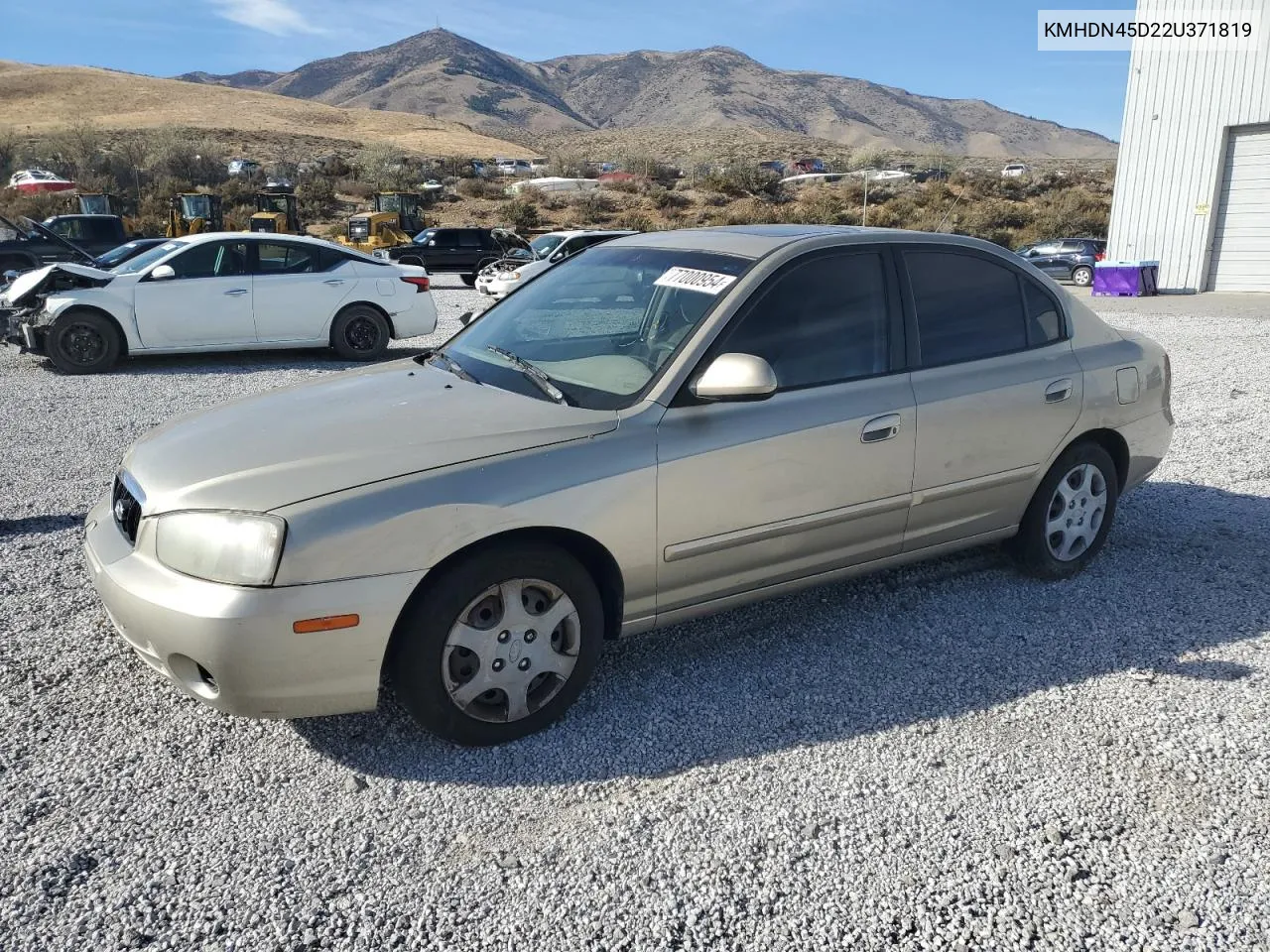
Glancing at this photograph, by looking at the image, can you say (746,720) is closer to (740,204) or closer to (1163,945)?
(1163,945)

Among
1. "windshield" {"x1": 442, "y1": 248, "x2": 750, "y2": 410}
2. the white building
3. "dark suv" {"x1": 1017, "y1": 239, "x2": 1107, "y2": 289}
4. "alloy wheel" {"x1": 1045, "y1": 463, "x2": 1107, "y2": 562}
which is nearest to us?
"windshield" {"x1": 442, "y1": 248, "x2": 750, "y2": 410}

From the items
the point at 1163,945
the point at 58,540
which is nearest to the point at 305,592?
the point at 1163,945

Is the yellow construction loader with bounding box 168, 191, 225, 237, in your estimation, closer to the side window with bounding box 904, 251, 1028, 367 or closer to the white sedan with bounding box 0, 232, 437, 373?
the white sedan with bounding box 0, 232, 437, 373

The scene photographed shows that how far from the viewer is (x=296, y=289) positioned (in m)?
10.8

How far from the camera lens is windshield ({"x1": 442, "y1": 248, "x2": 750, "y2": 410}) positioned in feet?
11.6

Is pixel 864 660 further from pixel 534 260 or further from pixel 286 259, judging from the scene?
pixel 534 260

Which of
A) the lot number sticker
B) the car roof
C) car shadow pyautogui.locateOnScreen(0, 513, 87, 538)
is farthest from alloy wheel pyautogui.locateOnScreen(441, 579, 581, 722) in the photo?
car shadow pyautogui.locateOnScreen(0, 513, 87, 538)

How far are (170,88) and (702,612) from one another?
116m

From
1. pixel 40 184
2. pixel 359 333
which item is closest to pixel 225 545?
pixel 359 333

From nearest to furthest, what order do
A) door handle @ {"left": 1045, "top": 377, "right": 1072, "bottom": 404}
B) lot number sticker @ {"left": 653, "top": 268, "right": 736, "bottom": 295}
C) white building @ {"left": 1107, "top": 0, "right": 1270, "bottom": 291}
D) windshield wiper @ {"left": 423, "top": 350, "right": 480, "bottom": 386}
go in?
lot number sticker @ {"left": 653, "top": 268, "right": 736, "bottom": 295} → windshield wiper @ {"left": 423, "top": 350, "right": 480, "bottom": 386} → door handle @ {"left": 1045, "top": 377, "right": 1072, "bottom": 404} → white building @ {"left": 1107, "top": 0, "right": 1270, "bottom": 291}

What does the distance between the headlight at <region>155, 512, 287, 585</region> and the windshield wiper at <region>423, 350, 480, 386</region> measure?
1.13 m

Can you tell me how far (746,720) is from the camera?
3357 mm

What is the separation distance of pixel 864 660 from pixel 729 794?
107cm

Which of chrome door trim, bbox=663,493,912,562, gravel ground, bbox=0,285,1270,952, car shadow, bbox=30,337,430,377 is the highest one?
chrome door trim, bbox=663,493,912,562
